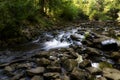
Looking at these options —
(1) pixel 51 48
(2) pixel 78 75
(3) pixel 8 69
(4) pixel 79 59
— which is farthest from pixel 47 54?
(2) pixel 78 75

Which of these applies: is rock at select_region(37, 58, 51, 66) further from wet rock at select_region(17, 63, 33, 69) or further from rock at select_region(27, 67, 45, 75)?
rock at select_region(27, 67, 45, 75)

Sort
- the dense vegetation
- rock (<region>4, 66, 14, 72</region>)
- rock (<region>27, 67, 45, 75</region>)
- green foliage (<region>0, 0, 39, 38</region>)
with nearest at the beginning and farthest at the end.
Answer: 1. rock (<region>27, 67, 45, 75</region>)
2. rock (<region>4, 66, 14, 72</region>)
3. green foliage (<region>0, 0, 39, 38</region>)
4. the dense vegetation

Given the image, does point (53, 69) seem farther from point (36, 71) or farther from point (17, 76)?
point (17, 76)

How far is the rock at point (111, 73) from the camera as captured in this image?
8.69 metres

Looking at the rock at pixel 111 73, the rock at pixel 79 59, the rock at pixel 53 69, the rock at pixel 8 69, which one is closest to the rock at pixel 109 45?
the rock at pixel 79 59

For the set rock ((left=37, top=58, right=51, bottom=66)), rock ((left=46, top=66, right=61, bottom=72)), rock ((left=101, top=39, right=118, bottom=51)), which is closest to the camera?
rock ((left=46, top=66, right=61, bottom=72))

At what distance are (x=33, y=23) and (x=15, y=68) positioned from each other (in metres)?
13.4

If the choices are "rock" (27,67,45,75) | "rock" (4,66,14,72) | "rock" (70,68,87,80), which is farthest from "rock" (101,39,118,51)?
"rock" (4,66,14,72)

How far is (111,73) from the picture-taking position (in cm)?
915

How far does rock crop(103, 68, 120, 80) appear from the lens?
28.5 feet

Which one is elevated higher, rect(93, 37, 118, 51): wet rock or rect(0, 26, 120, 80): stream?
rect(93, 37, 118, 51): wet rock

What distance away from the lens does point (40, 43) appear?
52.6 ft

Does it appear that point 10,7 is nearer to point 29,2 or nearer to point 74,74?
point 29,2

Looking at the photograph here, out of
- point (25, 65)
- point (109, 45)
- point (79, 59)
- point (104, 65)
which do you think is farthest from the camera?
point (109, 45)
